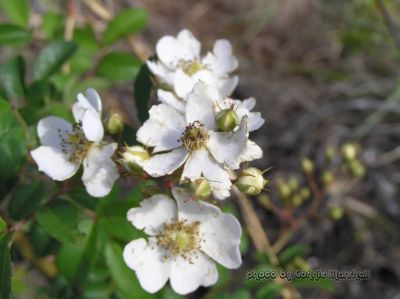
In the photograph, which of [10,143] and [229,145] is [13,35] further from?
[229,145]

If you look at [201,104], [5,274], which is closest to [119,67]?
[201,104]

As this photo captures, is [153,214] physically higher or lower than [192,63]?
lower

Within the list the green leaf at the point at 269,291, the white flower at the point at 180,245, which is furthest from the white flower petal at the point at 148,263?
the green leaf at the point at 269,291

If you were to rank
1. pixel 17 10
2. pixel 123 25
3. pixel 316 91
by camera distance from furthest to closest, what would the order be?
pixel 316 91, pixel 123 25, pixel 17 10

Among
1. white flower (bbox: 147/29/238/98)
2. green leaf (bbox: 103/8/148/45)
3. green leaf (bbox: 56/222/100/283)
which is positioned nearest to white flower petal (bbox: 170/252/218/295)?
green leaf (bbox: 56/222/100/283)

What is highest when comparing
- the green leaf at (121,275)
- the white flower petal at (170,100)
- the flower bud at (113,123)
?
the white flower petal at (170,100)

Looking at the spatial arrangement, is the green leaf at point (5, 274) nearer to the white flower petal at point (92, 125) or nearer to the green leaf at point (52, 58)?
the white flower petal at point (92, 125)

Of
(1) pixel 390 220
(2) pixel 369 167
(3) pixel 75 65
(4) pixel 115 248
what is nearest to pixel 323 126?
(2) pixel 369 167
